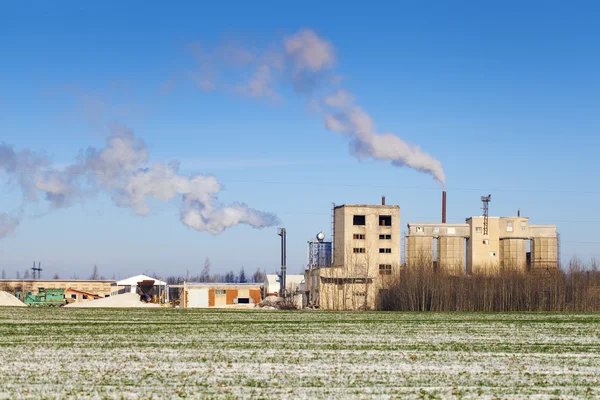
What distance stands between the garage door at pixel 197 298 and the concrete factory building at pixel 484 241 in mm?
28919

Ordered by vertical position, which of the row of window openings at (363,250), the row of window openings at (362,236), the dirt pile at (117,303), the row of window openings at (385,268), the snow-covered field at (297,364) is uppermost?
the row of window openings at (362,236)

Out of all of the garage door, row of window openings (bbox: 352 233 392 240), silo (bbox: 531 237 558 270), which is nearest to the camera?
the garage door

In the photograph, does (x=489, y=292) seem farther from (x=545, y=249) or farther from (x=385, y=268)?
(x=545, y=249)

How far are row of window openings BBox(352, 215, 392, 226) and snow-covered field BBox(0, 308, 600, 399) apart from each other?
229 ft

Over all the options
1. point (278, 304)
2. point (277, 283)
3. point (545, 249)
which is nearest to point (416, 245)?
point (545, 249)

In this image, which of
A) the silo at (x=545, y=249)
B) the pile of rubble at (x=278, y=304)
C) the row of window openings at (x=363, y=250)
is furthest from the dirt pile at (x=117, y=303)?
the silo at (x=545, y=249)

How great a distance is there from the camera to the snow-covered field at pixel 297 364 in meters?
20.1

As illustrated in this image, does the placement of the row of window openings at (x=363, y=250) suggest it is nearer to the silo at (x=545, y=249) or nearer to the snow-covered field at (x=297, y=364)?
the silo at (x=545, y=249)

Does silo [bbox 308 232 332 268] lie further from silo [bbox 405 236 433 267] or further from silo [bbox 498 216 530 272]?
silo [bbox 498 216 530 272]

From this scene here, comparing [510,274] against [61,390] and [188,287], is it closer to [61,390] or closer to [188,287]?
[188,287]

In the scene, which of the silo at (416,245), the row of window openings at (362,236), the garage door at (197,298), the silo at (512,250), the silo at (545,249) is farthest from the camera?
the silo at (545,249)

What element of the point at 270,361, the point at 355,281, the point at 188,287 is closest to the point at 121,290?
the point at 188,287

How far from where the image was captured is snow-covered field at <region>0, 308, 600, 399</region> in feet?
66.0

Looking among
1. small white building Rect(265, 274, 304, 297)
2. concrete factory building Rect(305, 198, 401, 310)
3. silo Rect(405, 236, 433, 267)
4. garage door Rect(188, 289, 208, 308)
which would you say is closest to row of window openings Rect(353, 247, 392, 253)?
concrete factory building Rect(305, 198, 401, 310)
